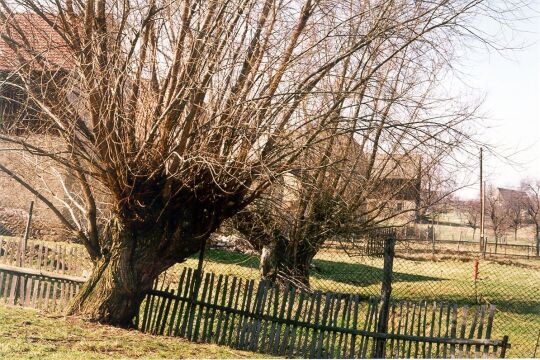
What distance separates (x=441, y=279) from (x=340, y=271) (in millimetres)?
3275

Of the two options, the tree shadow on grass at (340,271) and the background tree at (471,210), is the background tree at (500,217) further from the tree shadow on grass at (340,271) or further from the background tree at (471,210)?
the tree shadow on grass at (340,271)

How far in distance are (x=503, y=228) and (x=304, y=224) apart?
90.5 ft

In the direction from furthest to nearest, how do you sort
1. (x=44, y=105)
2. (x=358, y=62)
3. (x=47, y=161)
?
(x=358, y=62), (x=47, y=161), (x=44, y=105)

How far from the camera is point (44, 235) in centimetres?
1470

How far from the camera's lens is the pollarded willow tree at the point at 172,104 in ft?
17.6

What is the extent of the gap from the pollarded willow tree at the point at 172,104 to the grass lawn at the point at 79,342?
54 cm

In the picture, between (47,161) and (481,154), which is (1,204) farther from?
(481,154)

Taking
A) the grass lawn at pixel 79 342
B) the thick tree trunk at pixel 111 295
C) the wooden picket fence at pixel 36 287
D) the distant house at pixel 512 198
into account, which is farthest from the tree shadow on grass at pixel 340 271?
the distant house at pixel 512 198

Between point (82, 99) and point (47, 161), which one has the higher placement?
point (82, 99)

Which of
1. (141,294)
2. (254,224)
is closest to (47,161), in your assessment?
(141,294)

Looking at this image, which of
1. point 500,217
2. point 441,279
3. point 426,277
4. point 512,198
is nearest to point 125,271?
point 441,279

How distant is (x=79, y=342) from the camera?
4875 millimetres

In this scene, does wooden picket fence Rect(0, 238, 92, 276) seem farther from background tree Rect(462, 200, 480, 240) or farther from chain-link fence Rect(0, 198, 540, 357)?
background tree Rect(462, 200, 480, 240)

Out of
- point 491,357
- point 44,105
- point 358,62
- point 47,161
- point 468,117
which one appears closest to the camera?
point 491,357
